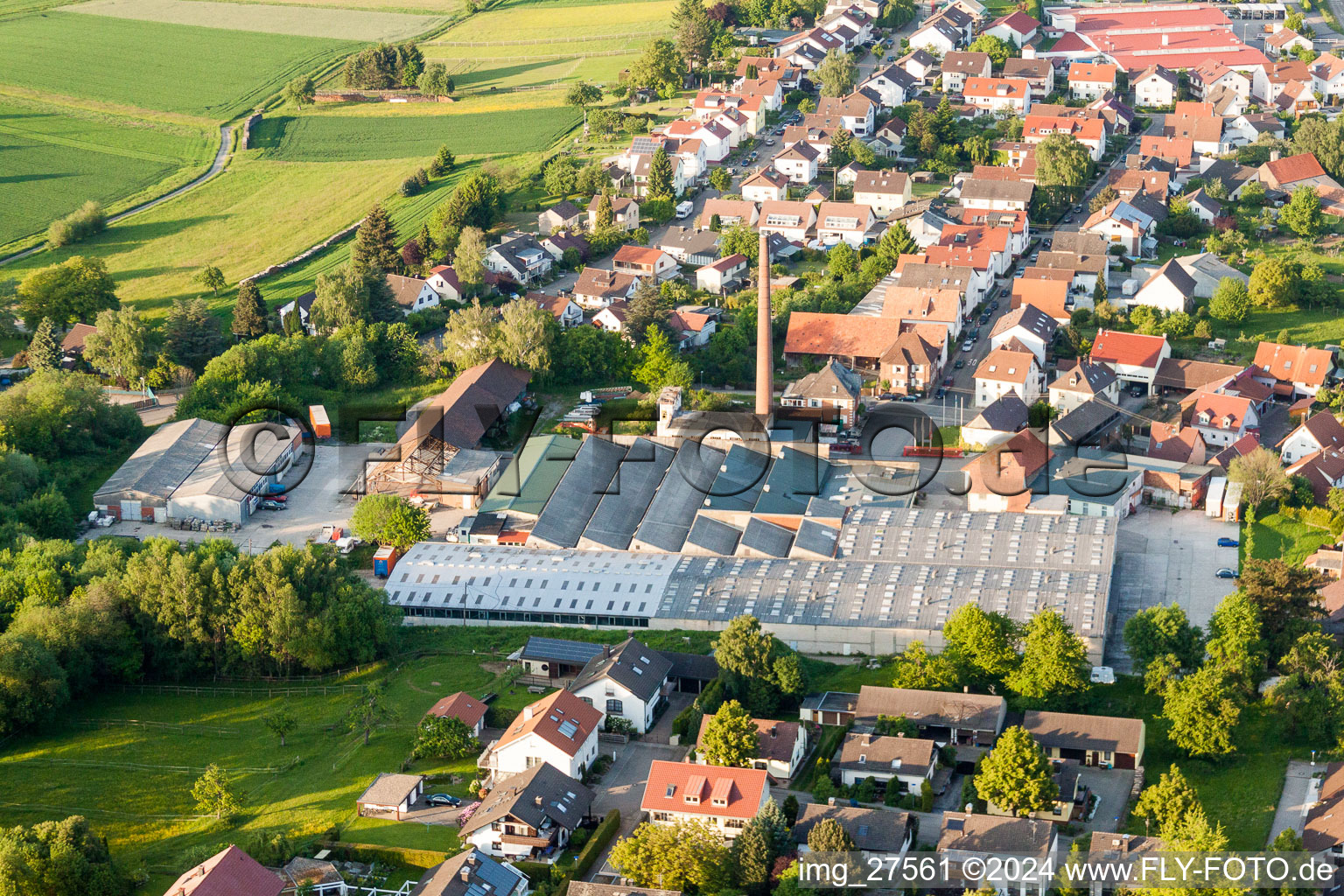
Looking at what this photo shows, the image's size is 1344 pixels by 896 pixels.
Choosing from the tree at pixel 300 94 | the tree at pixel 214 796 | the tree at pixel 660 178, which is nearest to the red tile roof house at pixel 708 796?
the tree at pixel 214 796

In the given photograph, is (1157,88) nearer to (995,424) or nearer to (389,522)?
(995,424)

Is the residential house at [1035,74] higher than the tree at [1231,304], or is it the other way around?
the residential house at [1035,74]

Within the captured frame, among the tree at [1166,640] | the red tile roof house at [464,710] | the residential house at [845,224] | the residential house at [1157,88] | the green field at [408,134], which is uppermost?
the residential house at [1157,88]

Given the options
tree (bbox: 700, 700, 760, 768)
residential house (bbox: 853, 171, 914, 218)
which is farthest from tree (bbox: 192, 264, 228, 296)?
tree (bbox: 700, 700, 760, 768)

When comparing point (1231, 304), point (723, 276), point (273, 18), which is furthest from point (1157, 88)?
point (273, 18)

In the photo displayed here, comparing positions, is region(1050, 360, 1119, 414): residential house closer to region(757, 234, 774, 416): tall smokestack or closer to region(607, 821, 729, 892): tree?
region(757, 234, 774, 416): tall smokestack

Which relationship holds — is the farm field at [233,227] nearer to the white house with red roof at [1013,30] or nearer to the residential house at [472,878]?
the white house with red roof at [1013,30]
